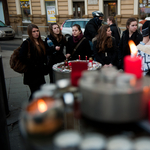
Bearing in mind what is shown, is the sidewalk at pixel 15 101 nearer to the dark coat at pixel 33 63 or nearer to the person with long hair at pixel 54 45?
the dark coat at pixel 33 63

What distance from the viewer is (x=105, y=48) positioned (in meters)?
4.23

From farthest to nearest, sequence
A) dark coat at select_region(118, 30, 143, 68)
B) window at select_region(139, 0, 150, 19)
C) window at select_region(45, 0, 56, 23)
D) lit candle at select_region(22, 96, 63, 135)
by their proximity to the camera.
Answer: window at select_region(45, 0, 56, 23) → window at select_region(139, 0, 150, 19) → dark coat at select_region(118, 30, 143, 68) → lit candle at select_region(22, 96, 63, 135)

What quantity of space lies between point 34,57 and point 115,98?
2.93 meters

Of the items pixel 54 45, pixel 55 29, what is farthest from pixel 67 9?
pixel 54 45

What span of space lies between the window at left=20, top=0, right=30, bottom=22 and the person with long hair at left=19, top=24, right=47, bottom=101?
18.6m

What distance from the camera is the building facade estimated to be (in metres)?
16.6

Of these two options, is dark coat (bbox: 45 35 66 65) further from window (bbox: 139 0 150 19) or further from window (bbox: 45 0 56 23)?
window (bbox: 45 0 56 23)

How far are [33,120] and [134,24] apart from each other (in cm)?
395

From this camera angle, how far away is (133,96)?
103 centimetres

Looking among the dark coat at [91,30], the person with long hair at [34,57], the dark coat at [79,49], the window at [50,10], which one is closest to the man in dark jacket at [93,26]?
the dark coat at [91,30]

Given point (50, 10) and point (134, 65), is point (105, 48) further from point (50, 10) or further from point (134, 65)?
point (50, 10)

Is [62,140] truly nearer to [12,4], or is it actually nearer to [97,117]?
[97,117]

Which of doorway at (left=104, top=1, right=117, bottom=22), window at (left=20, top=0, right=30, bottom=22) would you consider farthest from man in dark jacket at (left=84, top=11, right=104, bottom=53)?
window at (left=20, top=0, right=30, bottom=22)

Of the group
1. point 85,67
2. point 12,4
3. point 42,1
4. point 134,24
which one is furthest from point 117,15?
point 85,67
